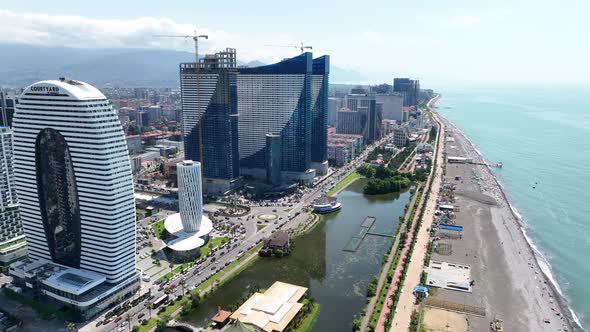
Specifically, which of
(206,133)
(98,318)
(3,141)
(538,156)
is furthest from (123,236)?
(538,156)

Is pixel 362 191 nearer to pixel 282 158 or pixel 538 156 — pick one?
pixel 282 158

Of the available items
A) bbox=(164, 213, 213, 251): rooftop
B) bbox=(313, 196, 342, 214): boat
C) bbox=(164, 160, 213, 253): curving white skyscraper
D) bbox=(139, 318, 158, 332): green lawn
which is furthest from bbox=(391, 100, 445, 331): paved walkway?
bbox=(164, 160, 213, 253): curving white skyscraper

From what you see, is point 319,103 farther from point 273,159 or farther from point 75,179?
point 75,179

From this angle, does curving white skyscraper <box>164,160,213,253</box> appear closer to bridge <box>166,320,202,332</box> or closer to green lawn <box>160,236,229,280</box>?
green lawn <box>160,236,229,280</box>

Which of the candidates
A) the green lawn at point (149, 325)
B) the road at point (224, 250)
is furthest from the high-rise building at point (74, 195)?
the green lawn at point (149, 325)

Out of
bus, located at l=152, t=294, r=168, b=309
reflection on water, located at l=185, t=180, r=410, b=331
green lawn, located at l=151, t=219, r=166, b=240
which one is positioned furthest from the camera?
green lawn, located at l=151, t=219, r=166, b=240

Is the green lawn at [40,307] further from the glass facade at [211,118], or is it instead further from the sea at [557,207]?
the sea at [557,207]

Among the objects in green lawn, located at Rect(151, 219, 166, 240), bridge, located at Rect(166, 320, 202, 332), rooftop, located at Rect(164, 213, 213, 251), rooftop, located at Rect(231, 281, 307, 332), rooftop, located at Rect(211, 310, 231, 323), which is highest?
rooftop, located at Rect(164, 213, 213, 251)
